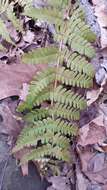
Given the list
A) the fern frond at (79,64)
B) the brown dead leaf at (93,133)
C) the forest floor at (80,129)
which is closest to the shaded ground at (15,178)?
the forest floor at (80,129)

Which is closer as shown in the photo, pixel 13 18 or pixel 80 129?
pixel 80 129

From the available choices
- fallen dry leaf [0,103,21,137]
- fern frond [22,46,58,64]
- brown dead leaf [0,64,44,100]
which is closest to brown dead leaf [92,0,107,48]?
fern frond [22,46,58,64]

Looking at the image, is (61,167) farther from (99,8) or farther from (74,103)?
(99,8)

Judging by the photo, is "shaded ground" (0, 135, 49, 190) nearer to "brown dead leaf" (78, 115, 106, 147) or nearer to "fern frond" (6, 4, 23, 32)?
"brown dead leaf" (78, 115, 106, 147)

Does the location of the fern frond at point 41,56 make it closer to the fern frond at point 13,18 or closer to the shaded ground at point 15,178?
the fern frond at point 13,18

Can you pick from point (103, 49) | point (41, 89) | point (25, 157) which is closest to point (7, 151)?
point (25, 157)

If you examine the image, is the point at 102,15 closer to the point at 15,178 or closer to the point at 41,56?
the point at 41,56

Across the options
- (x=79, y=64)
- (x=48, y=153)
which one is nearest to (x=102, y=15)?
(x=79, y=64)
